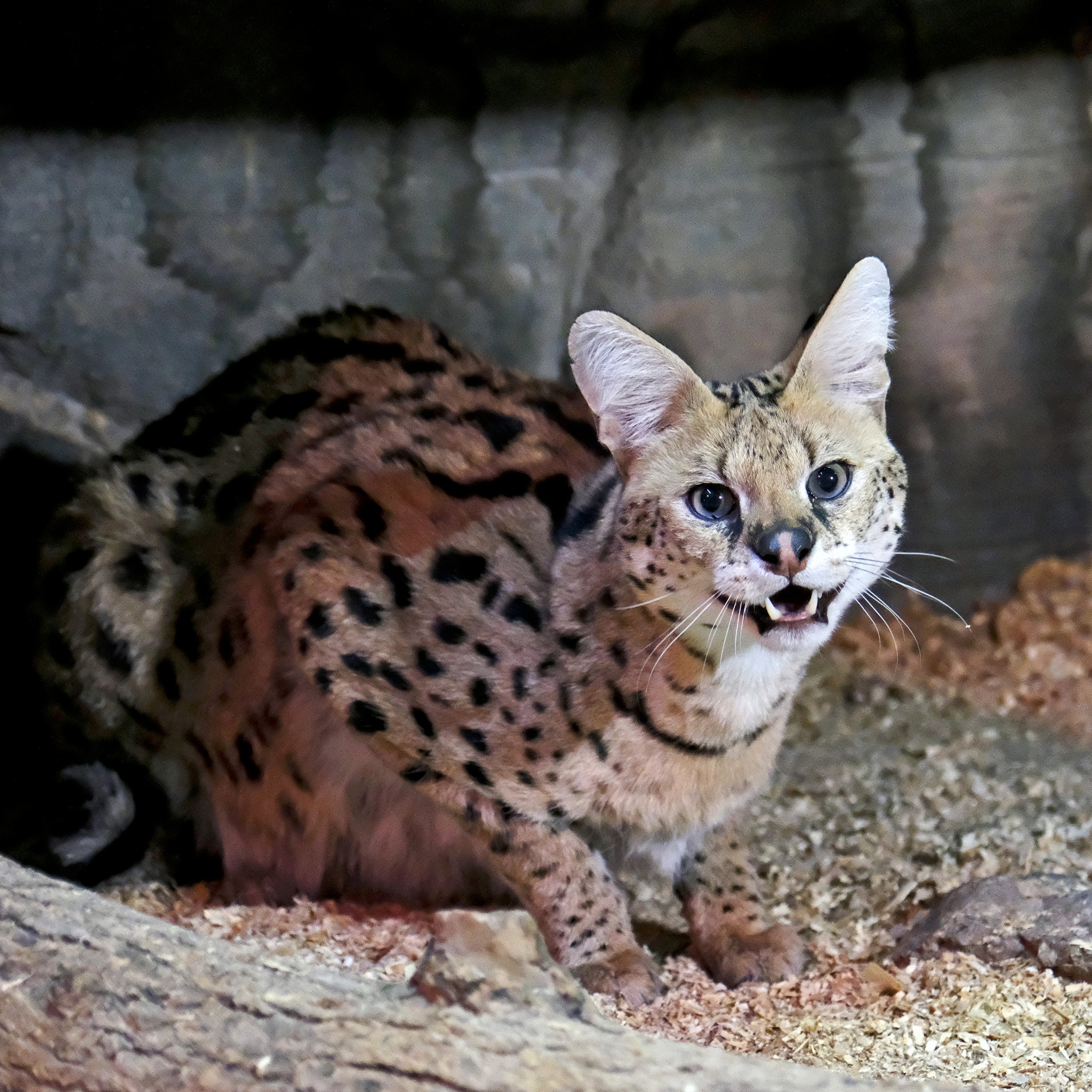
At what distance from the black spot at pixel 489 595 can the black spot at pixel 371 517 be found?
26 centimetres

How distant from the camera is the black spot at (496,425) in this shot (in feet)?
8.60

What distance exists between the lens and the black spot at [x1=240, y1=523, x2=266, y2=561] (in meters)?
2.74

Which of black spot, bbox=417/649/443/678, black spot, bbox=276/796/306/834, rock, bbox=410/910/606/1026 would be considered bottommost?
black spot, bbox=276/796/306/834

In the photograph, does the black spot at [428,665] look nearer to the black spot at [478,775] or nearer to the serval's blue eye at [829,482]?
the black spot at [478,775]

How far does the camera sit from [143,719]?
289 centimetres

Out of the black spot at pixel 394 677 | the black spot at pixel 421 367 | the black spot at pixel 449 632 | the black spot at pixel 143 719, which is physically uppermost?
the black spot at pixel 421 367

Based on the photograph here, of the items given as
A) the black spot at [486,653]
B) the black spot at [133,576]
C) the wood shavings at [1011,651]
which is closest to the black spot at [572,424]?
the black spot at [486,653]

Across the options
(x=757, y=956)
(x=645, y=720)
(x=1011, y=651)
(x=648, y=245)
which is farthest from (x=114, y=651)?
(x=1011, y=651)

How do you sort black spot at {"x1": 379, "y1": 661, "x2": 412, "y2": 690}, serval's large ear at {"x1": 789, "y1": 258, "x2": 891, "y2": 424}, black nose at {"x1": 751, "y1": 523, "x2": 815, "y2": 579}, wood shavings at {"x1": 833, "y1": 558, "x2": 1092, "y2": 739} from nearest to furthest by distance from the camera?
black nose at {"x1": 751, "y1": 523, "x2": 815, "y2": 579} → serval's large ear at {"x1": 789, "y1": 258, "x2": 891, "y2": 424} → black spot at {"x1": 379, "y1": 661, "x2": 412, "y2": 690} → wood shavings at {"x1": 833, "y1": 558, "x2": 1092, "y2": 739}

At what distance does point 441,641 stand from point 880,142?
1.99m

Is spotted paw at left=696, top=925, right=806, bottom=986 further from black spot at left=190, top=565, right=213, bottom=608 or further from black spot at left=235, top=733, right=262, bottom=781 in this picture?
black spot at left=190, top=565, right=213, bottom=608

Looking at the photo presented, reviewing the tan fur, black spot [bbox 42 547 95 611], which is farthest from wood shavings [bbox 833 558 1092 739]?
black spot [bbox 42 547 95 611]

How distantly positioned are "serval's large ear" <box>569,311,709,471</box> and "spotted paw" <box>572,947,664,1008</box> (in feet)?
2.89

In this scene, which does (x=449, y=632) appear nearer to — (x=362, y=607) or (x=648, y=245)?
(x=362, y=607)
